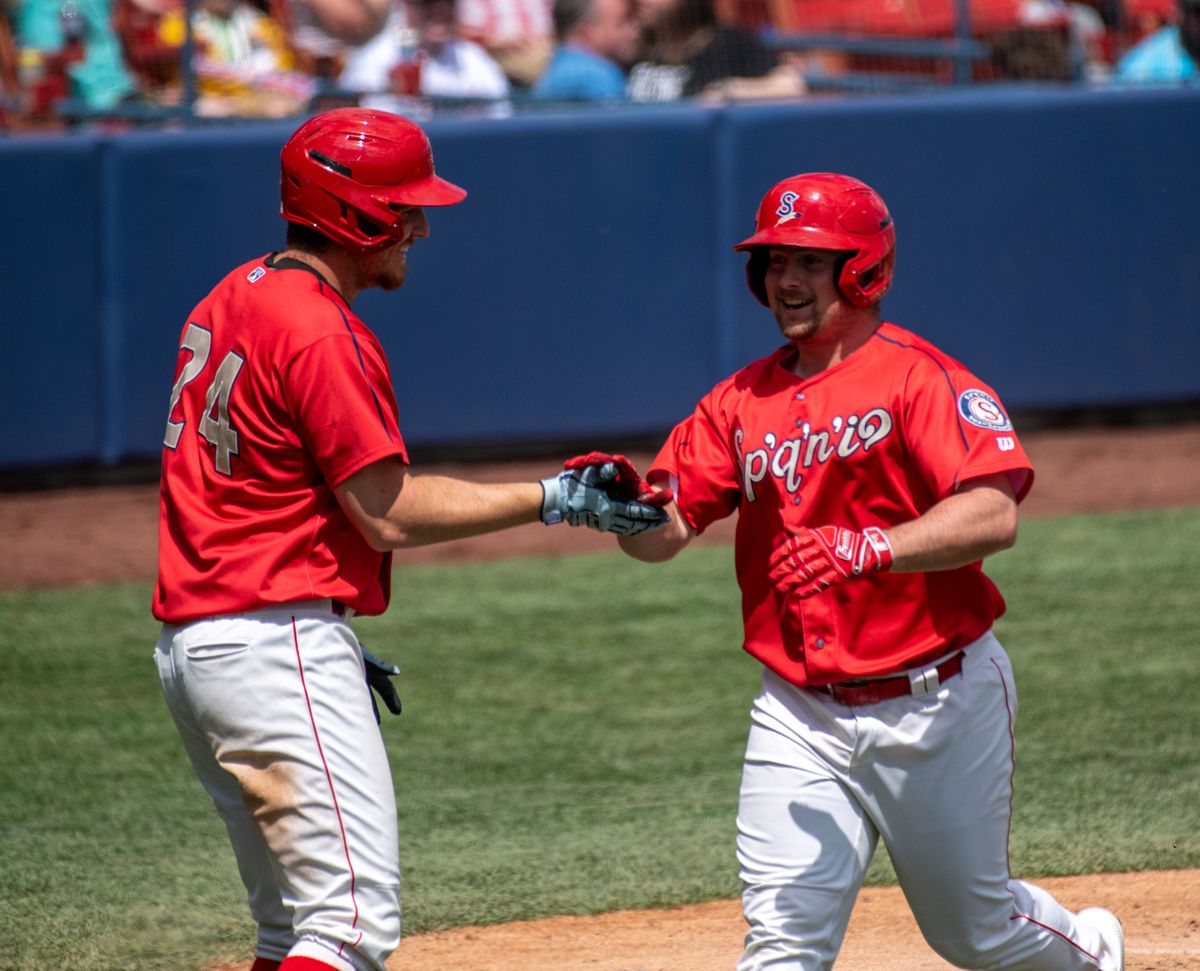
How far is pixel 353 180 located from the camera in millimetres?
3221

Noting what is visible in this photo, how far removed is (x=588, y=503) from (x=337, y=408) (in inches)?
22.0

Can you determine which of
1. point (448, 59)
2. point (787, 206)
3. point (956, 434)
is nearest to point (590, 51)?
point (448, 59)

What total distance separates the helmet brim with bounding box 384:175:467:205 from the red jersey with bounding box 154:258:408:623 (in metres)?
0.22

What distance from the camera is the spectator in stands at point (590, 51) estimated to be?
10.2 metres

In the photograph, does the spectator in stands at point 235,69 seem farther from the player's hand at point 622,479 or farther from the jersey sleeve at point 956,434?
the jersey sleeve at point 956,434

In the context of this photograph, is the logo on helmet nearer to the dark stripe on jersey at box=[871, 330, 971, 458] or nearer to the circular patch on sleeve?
the dark stripe on jersey at box=[871, 330, 971, 458]

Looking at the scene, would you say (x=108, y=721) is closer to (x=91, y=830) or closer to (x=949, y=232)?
(x=91, y=830)

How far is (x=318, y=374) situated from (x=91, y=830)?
273 centimetres

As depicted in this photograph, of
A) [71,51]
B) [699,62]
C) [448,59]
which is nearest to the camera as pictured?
[71,51]

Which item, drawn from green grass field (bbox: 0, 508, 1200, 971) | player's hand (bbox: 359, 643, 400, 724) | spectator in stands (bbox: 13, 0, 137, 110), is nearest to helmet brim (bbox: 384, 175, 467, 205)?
player's hand (bbox: 359, 643, 400, 724)

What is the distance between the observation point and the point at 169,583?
3.18 meters

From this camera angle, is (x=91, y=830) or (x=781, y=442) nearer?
(x=781, y=442)

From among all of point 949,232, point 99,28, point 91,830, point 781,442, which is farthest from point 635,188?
point 781,442

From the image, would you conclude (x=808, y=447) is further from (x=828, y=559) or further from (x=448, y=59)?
(x=448, y=59)
